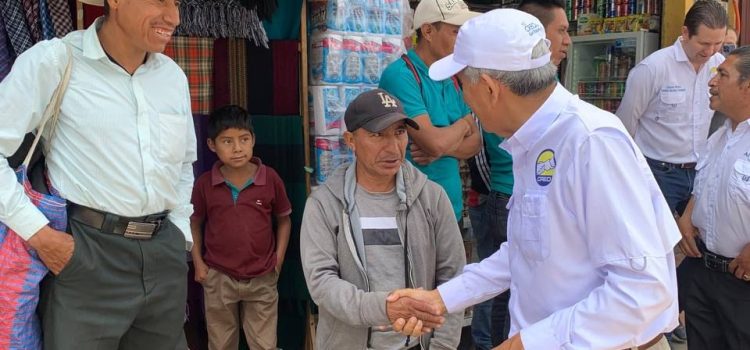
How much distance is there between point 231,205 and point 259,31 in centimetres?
100

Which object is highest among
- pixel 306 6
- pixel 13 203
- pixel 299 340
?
pixel 306 6

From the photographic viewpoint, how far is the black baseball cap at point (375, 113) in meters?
2.54

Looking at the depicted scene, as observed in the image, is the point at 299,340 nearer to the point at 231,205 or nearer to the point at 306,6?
the point at 231,205

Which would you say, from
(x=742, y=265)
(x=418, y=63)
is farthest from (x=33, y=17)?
(x=742, y=265)

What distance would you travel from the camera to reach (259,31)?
3.67 metres

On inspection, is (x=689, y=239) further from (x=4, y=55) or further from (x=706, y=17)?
(x=4, y=55)

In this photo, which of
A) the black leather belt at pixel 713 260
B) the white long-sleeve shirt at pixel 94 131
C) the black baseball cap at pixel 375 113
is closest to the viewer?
the white long-sleeve shirt at pixel 94 131

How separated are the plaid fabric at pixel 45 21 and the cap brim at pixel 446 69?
6.70 feet

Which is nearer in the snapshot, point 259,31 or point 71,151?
point 71,151

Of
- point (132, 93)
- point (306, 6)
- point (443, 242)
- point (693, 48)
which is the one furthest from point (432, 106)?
point (693, 48)

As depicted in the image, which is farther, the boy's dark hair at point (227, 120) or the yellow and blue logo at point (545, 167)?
the boy's dark hair at point (227, 120)

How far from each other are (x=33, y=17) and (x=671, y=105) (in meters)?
3.91

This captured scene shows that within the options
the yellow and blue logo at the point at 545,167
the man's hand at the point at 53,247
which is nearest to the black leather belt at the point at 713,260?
the yellow and blue logo at the point at 545,167

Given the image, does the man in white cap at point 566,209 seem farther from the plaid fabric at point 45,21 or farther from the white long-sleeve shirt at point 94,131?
the plaid fabric at point 45,21
